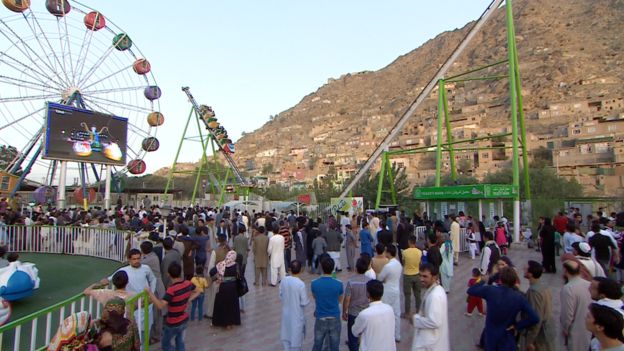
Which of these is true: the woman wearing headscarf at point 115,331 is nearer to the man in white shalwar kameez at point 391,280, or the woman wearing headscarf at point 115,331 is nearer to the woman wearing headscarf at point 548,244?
the man in white shalwar kameez at point 391,280

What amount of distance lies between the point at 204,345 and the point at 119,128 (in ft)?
87.3

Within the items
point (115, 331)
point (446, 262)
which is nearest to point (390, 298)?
point (446, 262)

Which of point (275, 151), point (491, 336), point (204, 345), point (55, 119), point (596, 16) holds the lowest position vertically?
point (204, 345)

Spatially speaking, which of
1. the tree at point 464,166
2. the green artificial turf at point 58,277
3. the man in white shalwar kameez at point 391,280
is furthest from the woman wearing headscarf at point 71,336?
the tree at point 464,166

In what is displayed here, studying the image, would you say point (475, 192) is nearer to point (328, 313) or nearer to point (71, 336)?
point (328, 313)

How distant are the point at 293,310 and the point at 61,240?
1283cm

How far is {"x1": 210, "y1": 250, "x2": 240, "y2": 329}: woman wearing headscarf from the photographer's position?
294 inches

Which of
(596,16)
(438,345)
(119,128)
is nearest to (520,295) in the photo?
(438,345)

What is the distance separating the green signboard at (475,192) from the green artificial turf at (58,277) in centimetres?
1273

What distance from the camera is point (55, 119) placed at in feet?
84.1

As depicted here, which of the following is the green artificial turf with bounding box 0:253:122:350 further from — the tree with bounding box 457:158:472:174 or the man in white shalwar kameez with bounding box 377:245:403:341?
the tree with bounding box 457:158:472:174

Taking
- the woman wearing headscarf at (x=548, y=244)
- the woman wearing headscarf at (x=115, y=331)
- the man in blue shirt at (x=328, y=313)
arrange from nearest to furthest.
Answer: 1. the woman wearing headscarf at (x=115, y=331)
2. the man in blue shirt at (x=328, y=313)
3. the woman wearing headscarf at (x=548, y=244)

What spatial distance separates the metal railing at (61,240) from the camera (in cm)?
1457

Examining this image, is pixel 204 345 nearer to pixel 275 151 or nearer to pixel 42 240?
pixel 42 240
